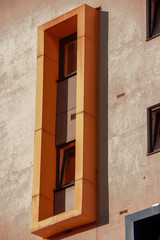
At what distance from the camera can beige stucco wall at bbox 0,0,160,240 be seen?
32.1 meters

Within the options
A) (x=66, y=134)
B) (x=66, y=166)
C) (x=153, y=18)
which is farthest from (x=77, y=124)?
(x=153, y=18)

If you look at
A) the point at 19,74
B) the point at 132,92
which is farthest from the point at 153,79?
the point at 19,74

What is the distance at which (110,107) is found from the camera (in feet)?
112

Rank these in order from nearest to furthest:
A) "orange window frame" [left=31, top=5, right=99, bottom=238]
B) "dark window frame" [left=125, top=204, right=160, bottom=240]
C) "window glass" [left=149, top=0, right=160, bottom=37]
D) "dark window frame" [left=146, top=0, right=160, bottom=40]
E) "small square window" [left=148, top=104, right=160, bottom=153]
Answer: "dark window frame" [left=125, top=204, right=160, bottom=240] < "small square window" [left=148, top=104, right=160, bottom=153] < "orange window frame" [left=31, top=5, right=99, bottom=238] < "dark window frame" [left=146, top=0, right=160, bottom=40] < "window glass" [left=149, top=0, right=160, bottom=37]

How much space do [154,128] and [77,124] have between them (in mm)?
2913

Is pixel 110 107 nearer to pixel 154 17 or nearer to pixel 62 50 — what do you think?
pixel 154 17

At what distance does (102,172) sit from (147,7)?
19.6ft

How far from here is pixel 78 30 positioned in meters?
36.0

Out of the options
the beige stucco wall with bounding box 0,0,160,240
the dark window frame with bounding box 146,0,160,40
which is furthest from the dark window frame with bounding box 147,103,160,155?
the dark window frame with bounding box 146,0,160,40

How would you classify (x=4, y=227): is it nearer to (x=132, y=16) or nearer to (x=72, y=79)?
(x=72, y=79)

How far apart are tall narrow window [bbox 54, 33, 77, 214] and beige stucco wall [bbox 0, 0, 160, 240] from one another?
159 centimetres

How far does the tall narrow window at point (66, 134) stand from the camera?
3456cm

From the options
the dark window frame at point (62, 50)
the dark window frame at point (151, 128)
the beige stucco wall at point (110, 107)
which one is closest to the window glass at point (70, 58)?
the dark window frame at point (62, 50)

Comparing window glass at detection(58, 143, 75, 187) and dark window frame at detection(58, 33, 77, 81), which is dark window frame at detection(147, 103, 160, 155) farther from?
dark window frame at detection(58, 33, 77, 81)
